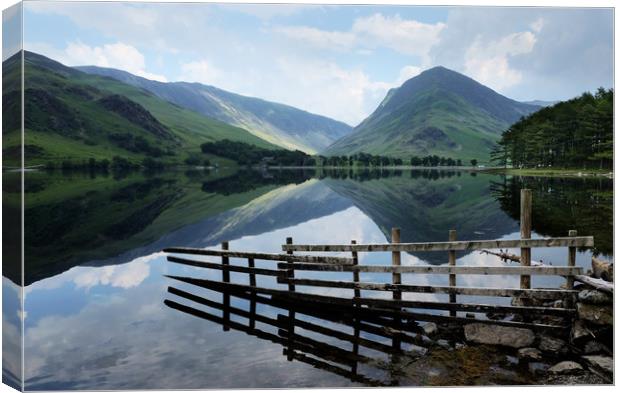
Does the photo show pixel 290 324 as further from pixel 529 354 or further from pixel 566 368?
pixel 566 368

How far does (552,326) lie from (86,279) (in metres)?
21.8

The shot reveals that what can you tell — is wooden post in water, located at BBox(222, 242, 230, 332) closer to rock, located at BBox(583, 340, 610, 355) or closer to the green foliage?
rock, located at BBox(583, 340, 610, 355)

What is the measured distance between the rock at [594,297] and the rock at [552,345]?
1275 millimetres

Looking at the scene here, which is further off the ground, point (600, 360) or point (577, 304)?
point (577, 304)

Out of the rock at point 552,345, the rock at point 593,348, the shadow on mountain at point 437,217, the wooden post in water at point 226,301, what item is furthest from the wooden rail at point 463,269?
the shadow on mountain at point 437,217

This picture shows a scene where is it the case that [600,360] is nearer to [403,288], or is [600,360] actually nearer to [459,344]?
[459,344]

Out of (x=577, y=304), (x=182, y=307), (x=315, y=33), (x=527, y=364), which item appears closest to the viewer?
(x=527, y=364)

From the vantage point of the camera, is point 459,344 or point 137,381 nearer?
point 137,381

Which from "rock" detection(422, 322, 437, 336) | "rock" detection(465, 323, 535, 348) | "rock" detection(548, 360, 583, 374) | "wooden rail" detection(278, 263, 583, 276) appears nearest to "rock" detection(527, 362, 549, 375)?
"rock" detection(548, 360, 583, 374)

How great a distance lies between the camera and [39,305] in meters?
20.6

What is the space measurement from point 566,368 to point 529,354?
1185 mm

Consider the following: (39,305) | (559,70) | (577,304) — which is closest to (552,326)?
(577,304)

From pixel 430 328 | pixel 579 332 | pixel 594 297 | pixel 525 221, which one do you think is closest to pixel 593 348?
pixel 579 332

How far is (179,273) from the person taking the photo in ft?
83.6
